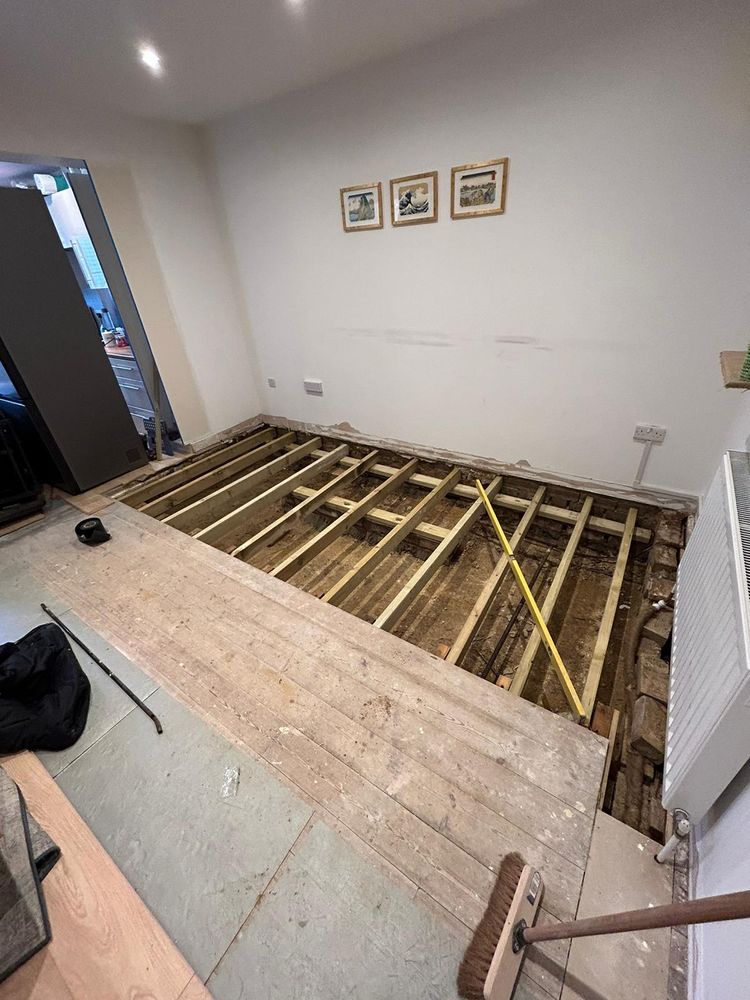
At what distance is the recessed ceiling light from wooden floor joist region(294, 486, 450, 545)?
2.55m

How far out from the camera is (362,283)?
3004 mm

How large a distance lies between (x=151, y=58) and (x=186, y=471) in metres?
2.49

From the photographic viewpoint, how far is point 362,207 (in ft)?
8.91

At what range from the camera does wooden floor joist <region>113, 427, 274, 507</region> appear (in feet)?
10.3

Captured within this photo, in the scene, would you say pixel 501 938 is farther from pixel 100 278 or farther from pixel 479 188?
pixel 100 278

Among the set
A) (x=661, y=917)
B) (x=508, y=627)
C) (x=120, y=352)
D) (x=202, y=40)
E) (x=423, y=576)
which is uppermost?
(x=202, y=40)

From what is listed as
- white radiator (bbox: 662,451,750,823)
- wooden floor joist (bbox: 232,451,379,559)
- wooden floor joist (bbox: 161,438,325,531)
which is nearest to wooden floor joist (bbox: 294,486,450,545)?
wooden floor joist (bbox: 232,451,379,559)

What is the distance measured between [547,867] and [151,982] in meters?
1.08

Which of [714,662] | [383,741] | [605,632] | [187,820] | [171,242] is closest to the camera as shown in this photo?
[714,662]

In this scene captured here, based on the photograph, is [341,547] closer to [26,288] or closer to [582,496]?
[582,496]

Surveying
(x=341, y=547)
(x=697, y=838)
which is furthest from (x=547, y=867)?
(x=341, y=547)

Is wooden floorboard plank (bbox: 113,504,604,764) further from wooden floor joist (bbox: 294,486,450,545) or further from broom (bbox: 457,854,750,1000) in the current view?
wooden floor joist (bbox: 294,486,450,545)

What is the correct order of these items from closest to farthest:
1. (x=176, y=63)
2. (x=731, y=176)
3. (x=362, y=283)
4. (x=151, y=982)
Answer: (x=151, y=982)
(x=731, y=176)
(x=176, y=63)
(x=362, y=283)

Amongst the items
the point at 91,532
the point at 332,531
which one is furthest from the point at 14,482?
the point at 332,531
